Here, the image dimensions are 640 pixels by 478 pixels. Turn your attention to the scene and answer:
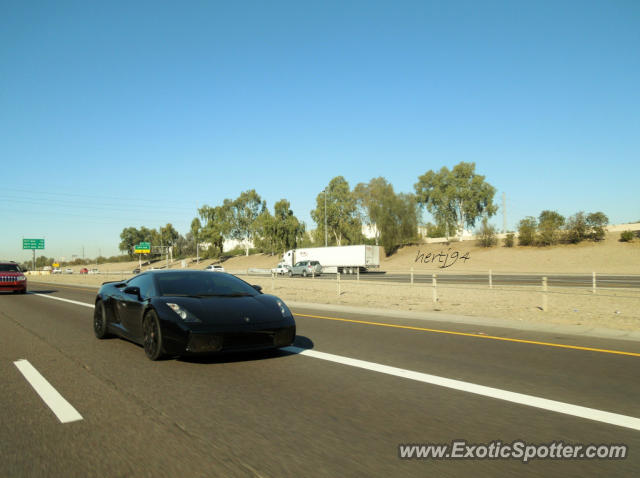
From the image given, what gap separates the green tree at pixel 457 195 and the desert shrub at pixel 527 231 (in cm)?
1518

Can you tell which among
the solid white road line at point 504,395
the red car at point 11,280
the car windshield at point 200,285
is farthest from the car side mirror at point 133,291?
the red car at point 11,280

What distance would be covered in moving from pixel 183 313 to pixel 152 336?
78cm

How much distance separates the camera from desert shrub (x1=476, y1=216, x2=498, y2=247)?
66.1 metres

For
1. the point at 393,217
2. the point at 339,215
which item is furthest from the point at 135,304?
the point at 339,215

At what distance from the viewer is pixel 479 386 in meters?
5.30

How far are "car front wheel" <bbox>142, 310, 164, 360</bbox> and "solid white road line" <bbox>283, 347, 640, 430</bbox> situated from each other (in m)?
2.21

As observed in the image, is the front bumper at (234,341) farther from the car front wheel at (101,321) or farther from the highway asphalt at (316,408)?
the car front wheel at (101,321)

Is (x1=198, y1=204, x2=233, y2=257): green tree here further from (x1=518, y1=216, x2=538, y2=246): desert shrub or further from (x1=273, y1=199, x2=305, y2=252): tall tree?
(x1=518, y1=216, x2=538, y2=246): desert shrub

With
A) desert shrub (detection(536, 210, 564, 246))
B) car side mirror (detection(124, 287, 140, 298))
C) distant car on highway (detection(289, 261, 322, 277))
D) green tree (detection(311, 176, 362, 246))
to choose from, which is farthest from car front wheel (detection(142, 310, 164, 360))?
green tree (detection(311, 176, 362, 246))

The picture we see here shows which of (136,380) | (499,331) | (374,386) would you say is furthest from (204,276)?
(499,331)

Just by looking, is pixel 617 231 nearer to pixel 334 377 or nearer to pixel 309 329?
pixel 309 329

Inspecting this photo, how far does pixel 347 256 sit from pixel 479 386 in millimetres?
49907

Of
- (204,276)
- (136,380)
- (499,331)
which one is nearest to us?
(136,380)

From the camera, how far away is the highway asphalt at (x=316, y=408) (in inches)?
129
